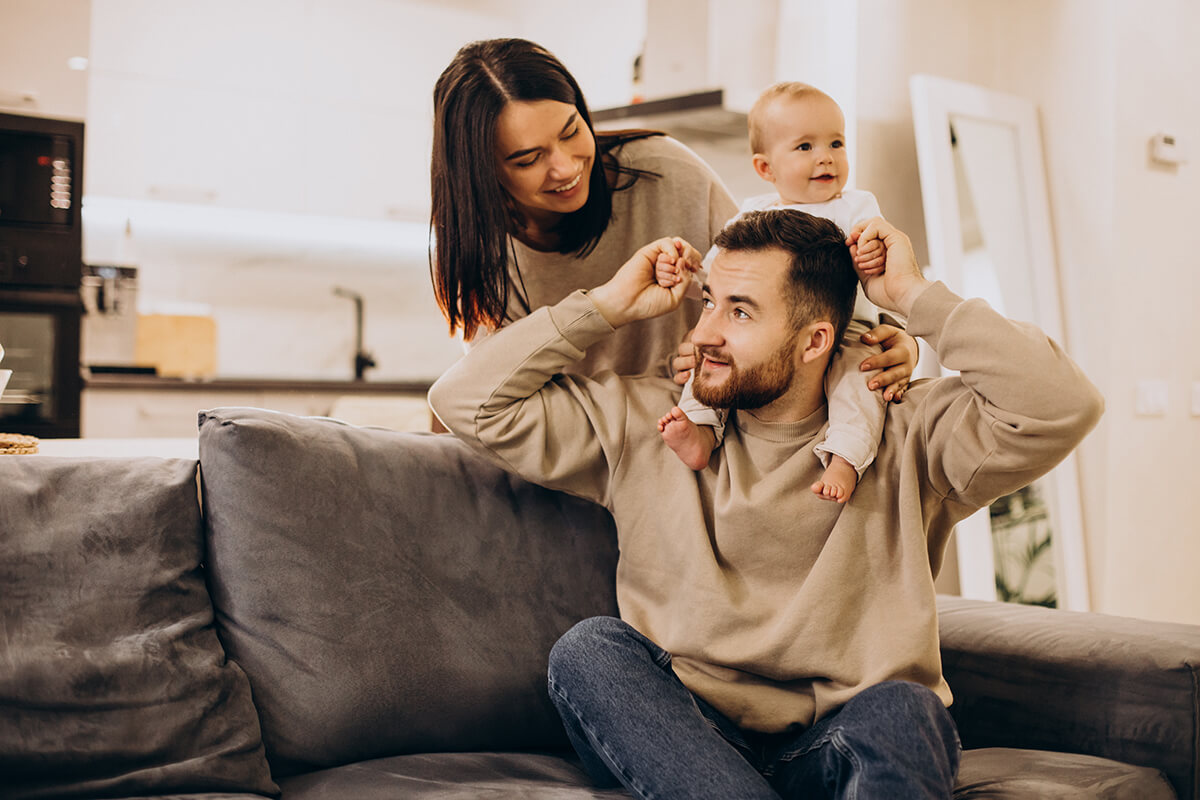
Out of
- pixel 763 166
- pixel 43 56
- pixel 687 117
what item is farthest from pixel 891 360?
pixel 43 56

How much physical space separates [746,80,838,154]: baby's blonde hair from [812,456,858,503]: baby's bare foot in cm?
57

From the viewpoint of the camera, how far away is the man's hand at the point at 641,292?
1588 millimetres

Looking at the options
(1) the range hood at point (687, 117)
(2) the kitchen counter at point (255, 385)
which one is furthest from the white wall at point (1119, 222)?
(2) the kitchen counter at point (255, 385)

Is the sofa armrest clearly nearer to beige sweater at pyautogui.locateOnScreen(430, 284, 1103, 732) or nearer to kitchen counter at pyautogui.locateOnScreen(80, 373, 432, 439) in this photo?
beige sweater at pyautogui.locateOnScreen(430, 284, 1103, 732)

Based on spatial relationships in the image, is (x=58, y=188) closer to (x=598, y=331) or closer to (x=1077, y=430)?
(x=598, y=331)

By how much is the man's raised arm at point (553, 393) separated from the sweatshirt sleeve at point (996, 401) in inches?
16.6

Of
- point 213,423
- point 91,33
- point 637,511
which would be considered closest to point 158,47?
point 91,33

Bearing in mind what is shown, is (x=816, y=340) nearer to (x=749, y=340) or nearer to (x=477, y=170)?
(x=749, y=340)

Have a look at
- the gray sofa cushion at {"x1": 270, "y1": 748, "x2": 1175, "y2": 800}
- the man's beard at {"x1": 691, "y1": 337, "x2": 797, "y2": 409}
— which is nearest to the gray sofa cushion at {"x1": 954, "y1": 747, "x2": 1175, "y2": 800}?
the gray sofa cushion at {"x1": 270, "y1": 748, "x2": 1175, "y2": 800}

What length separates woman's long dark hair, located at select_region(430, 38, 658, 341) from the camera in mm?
1630

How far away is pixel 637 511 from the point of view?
1548mm

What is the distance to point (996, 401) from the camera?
1322mm

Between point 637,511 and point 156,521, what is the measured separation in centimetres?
69

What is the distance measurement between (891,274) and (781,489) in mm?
347
